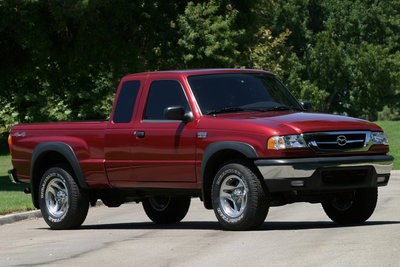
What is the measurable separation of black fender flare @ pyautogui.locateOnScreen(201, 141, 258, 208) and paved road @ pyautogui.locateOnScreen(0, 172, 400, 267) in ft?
2.47

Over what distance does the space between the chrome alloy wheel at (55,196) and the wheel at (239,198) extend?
301 cm

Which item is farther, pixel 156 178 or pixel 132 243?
pixel 156 178

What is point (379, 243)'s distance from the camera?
10.9m

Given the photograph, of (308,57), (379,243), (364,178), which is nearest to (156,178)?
(364,178)

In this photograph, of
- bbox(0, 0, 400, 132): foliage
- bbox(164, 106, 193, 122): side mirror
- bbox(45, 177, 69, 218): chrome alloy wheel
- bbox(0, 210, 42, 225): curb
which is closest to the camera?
bbox(164, 106, 193, 122): side mirror

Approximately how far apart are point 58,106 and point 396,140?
19.2m

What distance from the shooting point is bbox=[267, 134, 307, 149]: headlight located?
478 inches

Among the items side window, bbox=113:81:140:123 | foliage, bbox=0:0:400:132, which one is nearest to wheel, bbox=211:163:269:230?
side window, bbox=113:81:140:123

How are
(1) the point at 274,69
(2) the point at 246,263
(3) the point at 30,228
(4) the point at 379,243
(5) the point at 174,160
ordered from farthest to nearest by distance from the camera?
1. (1) the point at 274,69
2. (3) the point at 30,228
3. (5) the point at 174,160
4. (4) the point at 379,243
5. (2) the point at 246,263

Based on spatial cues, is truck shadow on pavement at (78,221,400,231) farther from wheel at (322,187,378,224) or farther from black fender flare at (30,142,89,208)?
black fender flare at (30,142,89,208)

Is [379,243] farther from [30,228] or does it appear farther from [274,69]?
[274,69]

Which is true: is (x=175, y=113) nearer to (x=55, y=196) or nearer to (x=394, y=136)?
(x=55, y=196)

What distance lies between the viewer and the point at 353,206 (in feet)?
44.7

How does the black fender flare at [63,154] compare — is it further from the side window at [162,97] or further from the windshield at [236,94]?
the windshield at [236,94]
